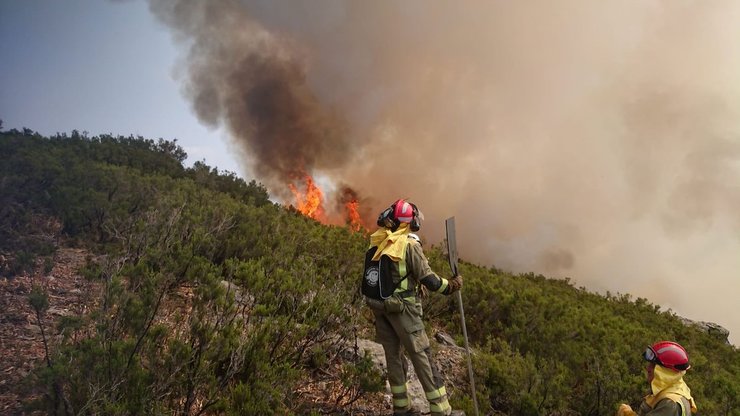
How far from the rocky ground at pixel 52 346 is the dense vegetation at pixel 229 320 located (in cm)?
23

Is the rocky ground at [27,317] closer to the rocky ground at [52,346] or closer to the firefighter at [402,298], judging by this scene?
the rocky ground at [52,346]

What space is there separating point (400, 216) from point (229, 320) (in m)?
2.31

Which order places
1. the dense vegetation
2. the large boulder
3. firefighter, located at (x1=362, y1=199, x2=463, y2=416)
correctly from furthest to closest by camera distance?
1. the large boulder
2. firefighter, located at (x1=362, y1=199, x2=463, y2=416)
3. the dense vegetation

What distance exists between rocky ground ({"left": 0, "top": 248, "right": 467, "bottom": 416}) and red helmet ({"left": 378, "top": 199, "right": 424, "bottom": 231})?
178 cm

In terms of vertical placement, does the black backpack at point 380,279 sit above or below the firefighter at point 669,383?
above

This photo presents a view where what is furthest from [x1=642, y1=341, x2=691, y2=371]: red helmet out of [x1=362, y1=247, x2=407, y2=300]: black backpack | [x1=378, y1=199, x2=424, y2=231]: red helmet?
[x1=378, y1=199, x2=424, y2=231]: red helmet

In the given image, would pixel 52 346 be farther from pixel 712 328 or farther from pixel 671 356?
pixel 712 328

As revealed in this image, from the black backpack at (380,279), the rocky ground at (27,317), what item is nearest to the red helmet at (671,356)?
the black backpack at (380,279)

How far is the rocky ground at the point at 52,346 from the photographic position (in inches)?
179

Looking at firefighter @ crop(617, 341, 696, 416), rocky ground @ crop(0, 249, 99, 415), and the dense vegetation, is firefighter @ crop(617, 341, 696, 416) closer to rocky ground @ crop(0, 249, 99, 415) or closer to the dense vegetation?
the dense vegetation

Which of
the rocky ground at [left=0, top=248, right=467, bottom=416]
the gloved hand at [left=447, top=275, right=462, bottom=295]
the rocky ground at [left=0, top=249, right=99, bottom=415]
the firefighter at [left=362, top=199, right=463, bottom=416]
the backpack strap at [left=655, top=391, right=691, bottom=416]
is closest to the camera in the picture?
the backpack strap at [left=655, top=391, right=691, bottom=416]

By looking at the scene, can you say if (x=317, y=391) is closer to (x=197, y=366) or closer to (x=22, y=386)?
(x=197, y=366)

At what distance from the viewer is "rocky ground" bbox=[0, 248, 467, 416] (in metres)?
4.54

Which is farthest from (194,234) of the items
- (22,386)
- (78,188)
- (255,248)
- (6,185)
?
(6,185)
